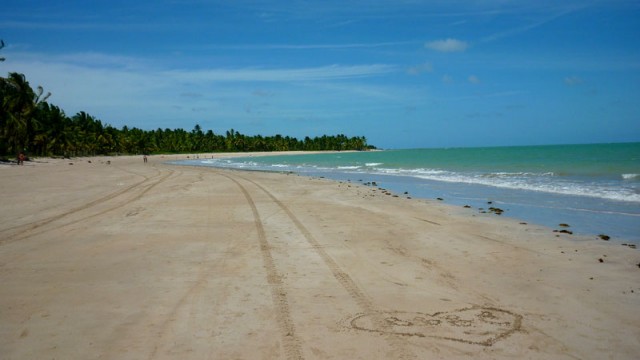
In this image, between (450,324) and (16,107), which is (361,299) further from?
(16,107)

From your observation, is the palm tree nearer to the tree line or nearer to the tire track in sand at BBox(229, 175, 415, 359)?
the tree line

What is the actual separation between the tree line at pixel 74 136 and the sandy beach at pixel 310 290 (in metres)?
53.2

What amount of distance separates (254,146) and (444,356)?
180m

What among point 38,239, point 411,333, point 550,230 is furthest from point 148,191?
point 411,333

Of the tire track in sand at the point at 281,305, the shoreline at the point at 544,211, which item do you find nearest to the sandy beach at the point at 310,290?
the tire track in sand at the point at 281,305

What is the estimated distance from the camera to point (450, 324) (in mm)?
5016

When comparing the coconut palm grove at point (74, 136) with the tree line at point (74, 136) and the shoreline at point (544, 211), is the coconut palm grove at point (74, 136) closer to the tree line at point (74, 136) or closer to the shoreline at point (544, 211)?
the tree line at point (74, 136)

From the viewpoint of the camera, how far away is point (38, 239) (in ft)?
31.2

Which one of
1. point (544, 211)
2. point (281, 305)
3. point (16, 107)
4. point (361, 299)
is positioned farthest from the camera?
point (16, 107)

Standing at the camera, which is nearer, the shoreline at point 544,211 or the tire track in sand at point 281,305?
the tire track in sand at point 281,305

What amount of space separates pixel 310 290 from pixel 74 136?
302ft

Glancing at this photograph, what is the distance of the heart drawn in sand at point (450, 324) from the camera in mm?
4727

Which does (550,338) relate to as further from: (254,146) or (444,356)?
(254,146)

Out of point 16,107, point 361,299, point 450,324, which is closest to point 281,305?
point 361,299
